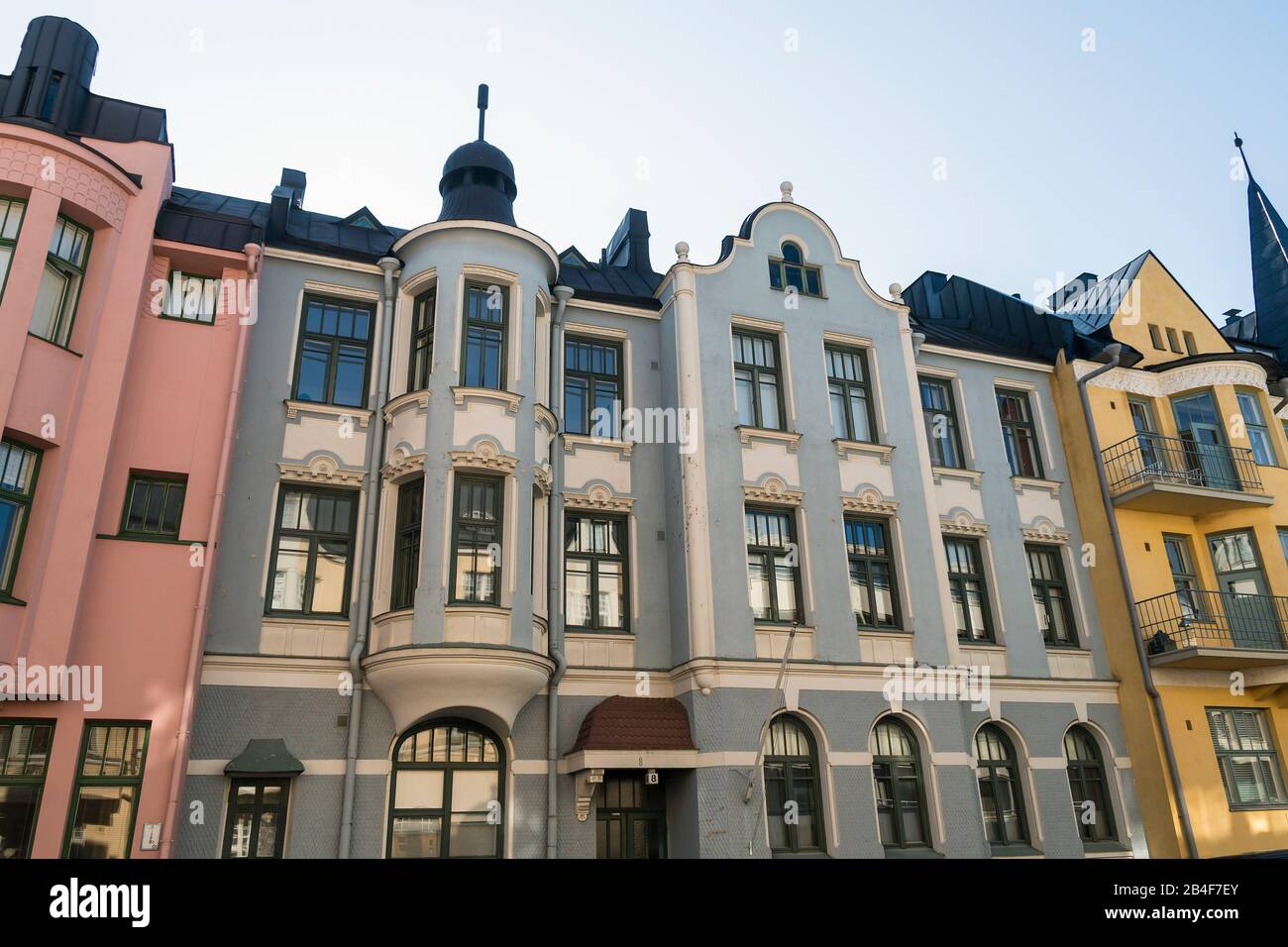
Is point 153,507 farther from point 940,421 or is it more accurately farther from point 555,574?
point 940,421

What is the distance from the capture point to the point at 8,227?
12508 mm

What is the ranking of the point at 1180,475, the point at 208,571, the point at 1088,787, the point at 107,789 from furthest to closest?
the point at 1180,475
the point at 1088,787
the point at 208,571
the point at 107,789

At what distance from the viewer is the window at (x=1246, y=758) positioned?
16953mm

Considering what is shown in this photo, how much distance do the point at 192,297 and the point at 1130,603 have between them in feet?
59.5

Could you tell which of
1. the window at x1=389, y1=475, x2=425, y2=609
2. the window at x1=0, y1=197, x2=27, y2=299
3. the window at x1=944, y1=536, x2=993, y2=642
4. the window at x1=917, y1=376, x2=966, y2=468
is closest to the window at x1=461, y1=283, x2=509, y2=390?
the window at x1=389, y1=475, x2=425, y2=609

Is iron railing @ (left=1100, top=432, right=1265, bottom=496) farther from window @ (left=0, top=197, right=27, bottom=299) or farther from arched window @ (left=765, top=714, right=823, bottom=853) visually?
window @ (left=0, top=197, right=27, bottom=299)

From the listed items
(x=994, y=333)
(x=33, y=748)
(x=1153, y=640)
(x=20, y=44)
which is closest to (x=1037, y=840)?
(x=1153, y=640)

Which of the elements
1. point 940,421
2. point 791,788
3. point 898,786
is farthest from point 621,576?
point 940,421

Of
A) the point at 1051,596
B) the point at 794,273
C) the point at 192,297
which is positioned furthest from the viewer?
the point at 1051,596

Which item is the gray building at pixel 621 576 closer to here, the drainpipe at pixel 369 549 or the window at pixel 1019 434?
the drainpipe at pixel 369 549

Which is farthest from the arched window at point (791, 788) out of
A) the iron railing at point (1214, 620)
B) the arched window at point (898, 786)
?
the iron railing at point (1214, 620)

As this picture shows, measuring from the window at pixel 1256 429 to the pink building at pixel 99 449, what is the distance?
20800mm
